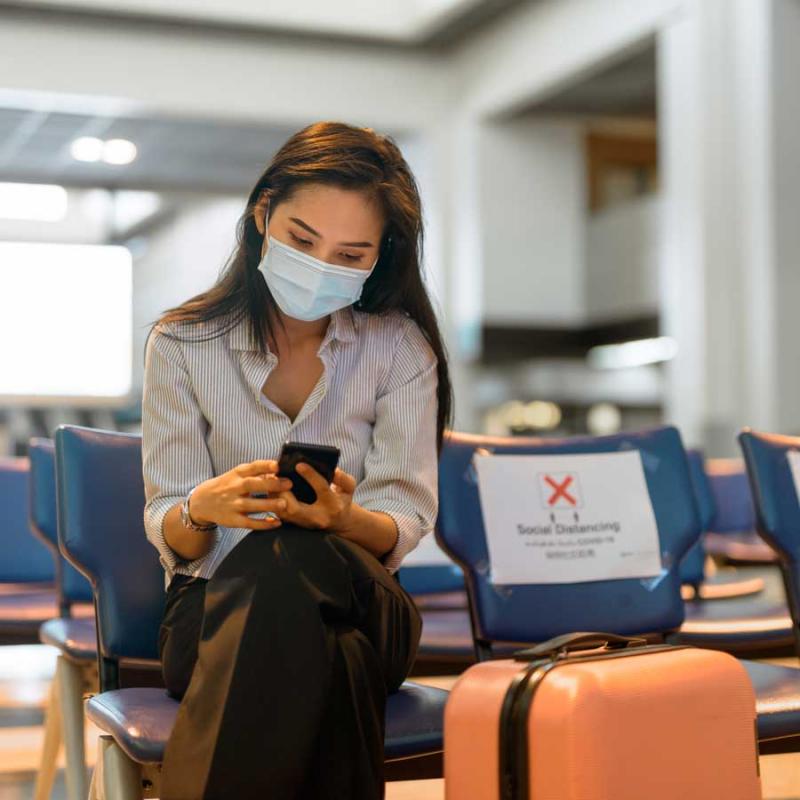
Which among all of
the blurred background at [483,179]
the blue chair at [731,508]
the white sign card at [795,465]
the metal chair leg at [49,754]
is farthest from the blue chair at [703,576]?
the blurred background at [483,179]

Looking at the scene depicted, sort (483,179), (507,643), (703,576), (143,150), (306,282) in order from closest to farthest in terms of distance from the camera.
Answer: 1. (306,282)
2. (507,643)
3. (703,576)
4. (483,179)
5. (143,150)

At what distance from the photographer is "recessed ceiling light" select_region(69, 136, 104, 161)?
9.64 metres

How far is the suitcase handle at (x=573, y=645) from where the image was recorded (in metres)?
1.56

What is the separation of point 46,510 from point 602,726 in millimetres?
1912

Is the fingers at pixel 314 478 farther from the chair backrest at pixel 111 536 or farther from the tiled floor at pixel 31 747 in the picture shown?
the tiled floor at pixel 31 747

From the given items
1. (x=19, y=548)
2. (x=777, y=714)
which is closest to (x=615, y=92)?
(x=19, y=548)

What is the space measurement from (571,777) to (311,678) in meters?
0.31

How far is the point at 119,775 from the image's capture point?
63.7 inches

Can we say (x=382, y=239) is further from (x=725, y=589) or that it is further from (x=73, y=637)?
(x=725, y=589)

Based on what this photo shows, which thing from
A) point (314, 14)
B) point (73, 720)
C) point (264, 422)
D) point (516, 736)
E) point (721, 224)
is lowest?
point (73, 720)

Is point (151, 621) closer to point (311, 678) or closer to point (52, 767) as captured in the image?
point (311, 678)

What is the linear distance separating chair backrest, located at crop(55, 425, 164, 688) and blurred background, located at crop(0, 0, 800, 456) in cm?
504

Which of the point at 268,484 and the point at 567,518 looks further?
the point at 567,518

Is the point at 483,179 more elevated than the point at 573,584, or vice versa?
the point at 483,179
